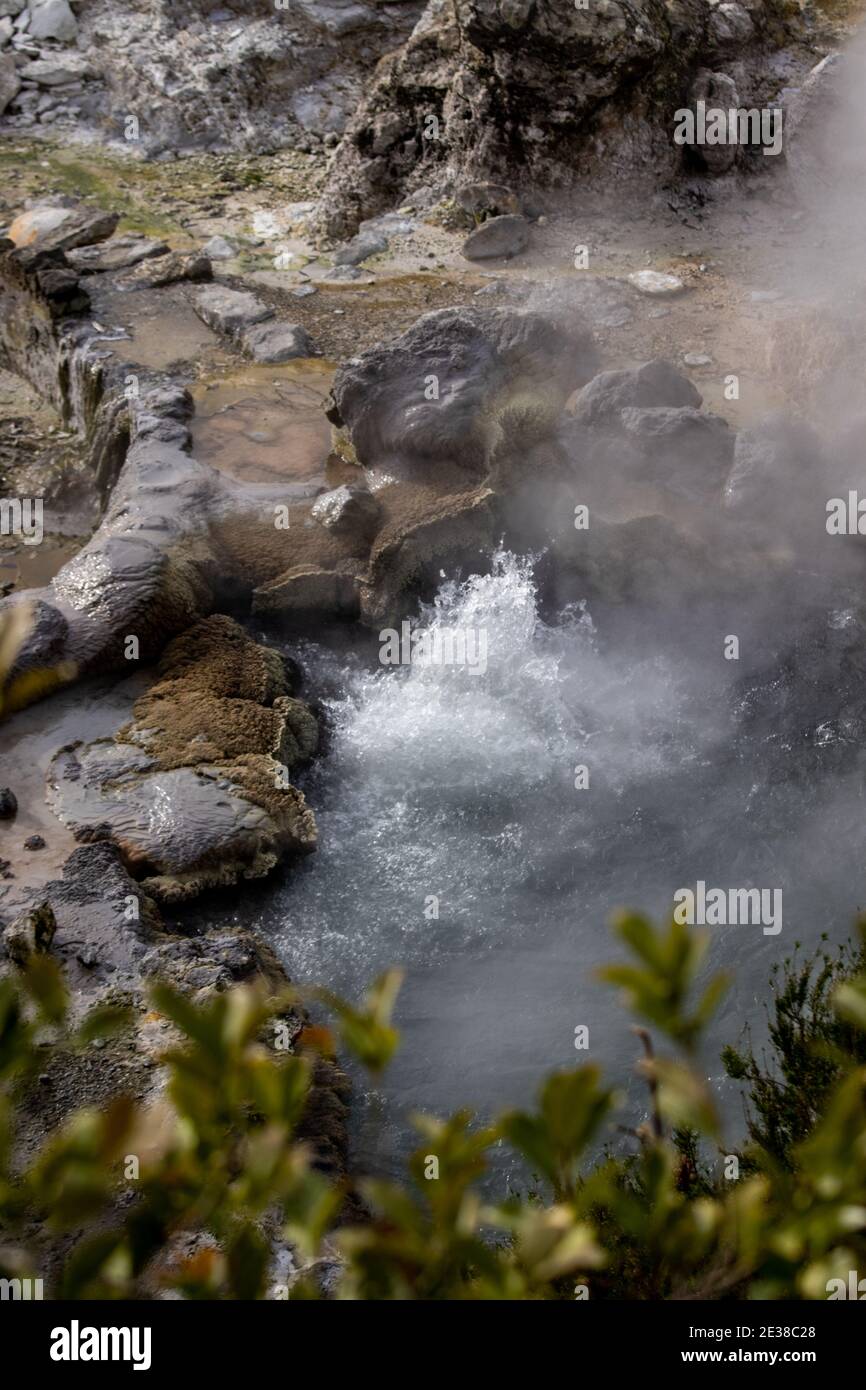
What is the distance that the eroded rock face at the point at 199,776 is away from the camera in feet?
17.7

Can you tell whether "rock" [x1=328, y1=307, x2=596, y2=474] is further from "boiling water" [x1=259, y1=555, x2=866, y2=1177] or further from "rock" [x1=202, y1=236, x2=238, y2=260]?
"rock" [x1=202, y1=236, x2=238, y2=260]

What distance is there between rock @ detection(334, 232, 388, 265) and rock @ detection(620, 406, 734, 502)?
438 centimetres

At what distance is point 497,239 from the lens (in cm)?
1010

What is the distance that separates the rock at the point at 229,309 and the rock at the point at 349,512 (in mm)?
2825

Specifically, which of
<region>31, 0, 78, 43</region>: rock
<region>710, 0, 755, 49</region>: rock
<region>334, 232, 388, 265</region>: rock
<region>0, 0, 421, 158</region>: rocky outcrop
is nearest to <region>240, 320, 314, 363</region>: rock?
<region>334, 232, 388, 265</region>: rock

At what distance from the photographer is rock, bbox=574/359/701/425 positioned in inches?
286

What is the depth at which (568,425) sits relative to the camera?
735cm

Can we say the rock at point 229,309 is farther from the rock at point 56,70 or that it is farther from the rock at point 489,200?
the rock at point 56,70

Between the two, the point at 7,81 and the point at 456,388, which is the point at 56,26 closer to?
the point at 7,81

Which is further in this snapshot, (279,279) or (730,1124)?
(279,279)

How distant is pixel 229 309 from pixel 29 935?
20.3 ft
